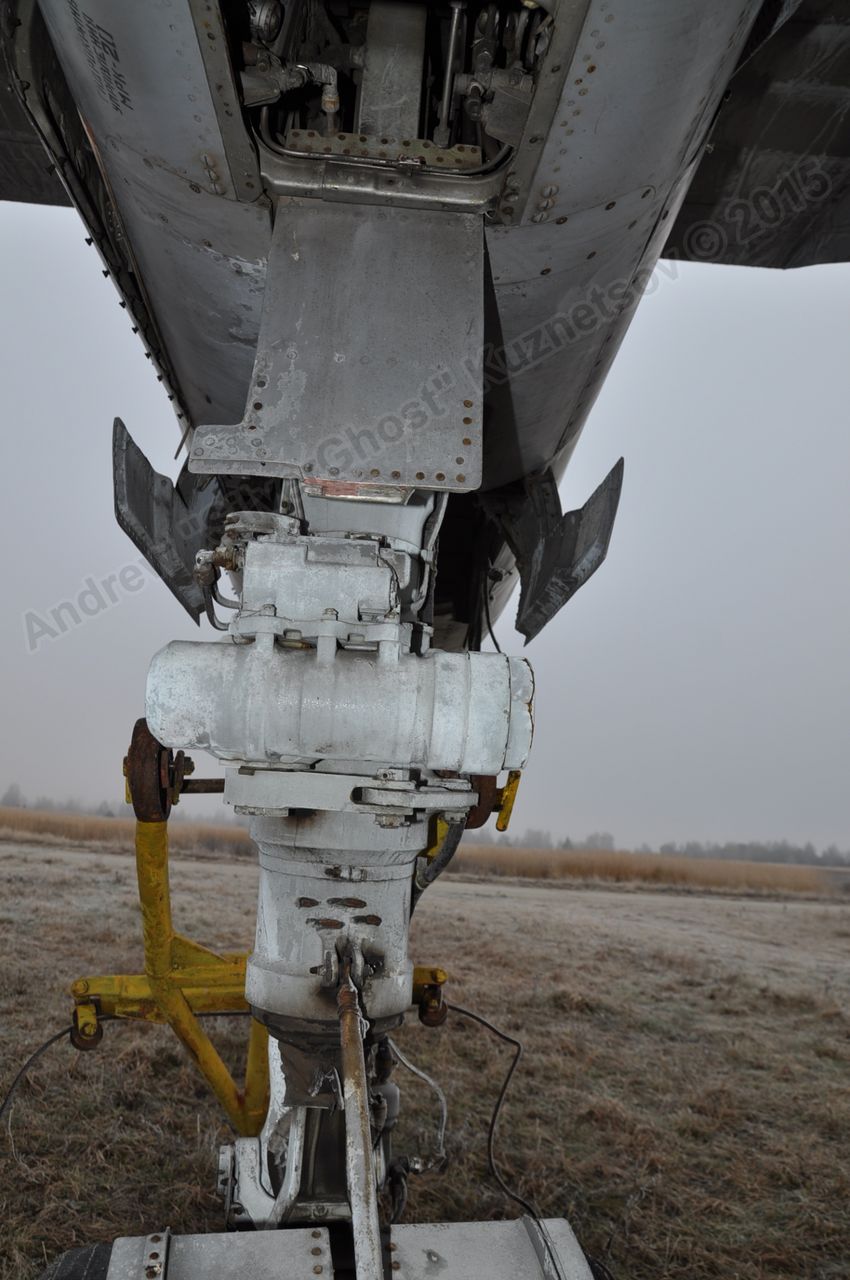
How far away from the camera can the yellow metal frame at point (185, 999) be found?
A: 108 inches

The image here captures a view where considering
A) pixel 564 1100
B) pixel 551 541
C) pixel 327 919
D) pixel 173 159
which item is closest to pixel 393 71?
pixel 173 159

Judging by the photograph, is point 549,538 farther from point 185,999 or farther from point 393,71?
point 185,999

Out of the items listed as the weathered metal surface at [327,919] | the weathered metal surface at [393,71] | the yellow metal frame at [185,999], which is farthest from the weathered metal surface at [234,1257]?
the weathered metal surface at [393,71]

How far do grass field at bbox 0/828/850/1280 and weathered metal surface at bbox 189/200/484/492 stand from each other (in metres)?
2.69

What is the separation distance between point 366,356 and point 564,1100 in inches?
150

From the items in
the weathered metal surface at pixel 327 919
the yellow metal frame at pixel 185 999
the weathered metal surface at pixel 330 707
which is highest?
Result: the weathered metal surface at pixel 330 707

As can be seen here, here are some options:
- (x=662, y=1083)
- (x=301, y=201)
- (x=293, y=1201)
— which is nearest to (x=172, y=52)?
(x=301, y=201)

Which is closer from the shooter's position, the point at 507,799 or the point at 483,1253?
the point at 483,1253

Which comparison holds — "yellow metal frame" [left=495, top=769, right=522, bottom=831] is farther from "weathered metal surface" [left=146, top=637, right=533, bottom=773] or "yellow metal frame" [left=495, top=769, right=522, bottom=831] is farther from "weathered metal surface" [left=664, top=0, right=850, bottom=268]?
"weathered metal surface" [left=664, top=0, right=850, bottom=268]

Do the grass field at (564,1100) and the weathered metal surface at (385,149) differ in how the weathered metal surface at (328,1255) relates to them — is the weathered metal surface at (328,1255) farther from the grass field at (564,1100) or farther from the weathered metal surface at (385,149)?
the weathered metal surface at (385,149)

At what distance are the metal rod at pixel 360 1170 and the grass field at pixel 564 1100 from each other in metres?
1.87

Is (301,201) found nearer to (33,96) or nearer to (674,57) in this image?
(33,96)

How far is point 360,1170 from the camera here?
1440mm

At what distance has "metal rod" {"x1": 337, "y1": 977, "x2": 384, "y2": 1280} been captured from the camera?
1.36 meters
